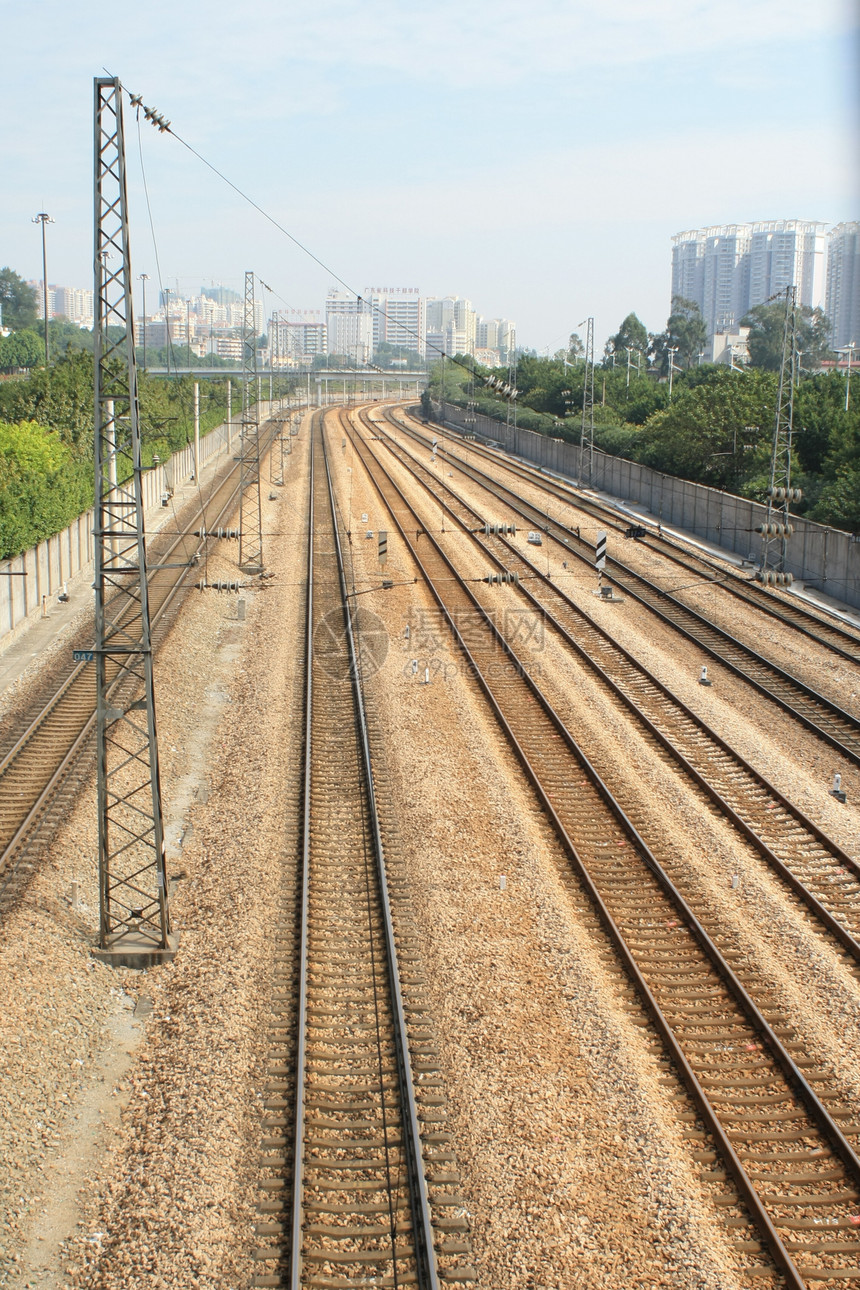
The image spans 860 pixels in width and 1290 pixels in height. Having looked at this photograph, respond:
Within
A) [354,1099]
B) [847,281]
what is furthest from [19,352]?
[847,281]

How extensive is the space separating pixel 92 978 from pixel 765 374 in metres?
39.8

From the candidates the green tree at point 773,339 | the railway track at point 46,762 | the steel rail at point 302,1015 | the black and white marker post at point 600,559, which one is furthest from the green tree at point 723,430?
the green tree at point 773,339

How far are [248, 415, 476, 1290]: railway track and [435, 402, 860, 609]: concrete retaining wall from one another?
18.8 metres

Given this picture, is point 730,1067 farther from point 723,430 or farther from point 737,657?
point 723,430

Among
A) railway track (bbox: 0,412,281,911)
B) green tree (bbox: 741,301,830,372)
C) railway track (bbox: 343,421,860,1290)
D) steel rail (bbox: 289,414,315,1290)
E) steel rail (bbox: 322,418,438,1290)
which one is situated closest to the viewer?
steel rail (bbox: 322,418,438,1290)

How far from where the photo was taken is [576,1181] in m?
8.32

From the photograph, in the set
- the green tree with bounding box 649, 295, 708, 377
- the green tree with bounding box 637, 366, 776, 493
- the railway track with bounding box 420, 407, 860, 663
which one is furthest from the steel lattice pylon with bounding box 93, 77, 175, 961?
the green tree with bounding box 649, 295, 708, 377

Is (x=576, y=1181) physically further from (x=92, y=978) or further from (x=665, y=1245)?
(x=92, y=978)

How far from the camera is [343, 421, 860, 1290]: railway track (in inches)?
316

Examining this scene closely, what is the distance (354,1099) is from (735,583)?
24.3 meters

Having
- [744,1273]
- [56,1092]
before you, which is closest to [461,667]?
[56,1092]

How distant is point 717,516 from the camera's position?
3738 cm

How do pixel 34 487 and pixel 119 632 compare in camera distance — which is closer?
pixel 119 632

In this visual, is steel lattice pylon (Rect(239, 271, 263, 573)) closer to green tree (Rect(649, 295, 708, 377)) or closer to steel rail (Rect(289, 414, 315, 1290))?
steel rail (Rect(289, 414, 315, 1290))
